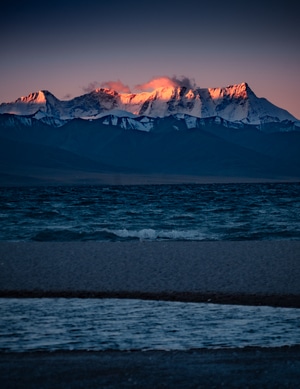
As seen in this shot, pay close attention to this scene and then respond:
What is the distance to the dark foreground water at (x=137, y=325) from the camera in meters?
8.21

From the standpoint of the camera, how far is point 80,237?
2830 centimetres

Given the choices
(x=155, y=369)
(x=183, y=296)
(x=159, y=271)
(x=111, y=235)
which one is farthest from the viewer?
(x=111, y=235)

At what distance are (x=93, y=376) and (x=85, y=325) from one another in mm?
2541

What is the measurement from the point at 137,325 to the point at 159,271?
4.96m

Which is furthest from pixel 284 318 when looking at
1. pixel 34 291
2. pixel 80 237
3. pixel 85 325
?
pixel 80 237

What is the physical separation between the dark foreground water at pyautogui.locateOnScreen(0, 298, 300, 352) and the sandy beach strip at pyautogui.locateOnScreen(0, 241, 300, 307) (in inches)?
30.3

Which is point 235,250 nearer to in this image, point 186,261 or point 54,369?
point 186,261

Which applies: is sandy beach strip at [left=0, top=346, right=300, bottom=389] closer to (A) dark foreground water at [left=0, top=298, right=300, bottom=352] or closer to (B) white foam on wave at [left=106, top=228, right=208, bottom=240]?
(A) dark foreground water at [left=0, top=298, right=300, bottom=352]

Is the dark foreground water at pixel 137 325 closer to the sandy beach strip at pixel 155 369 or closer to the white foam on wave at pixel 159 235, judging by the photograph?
the sandy beach strip at pixel 155 369

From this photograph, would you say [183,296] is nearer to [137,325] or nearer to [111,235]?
[137,325]

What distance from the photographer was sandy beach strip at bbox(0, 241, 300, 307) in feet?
39.3

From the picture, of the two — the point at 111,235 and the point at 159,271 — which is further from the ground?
the point at 159,271

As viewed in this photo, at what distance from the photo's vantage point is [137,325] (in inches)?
367

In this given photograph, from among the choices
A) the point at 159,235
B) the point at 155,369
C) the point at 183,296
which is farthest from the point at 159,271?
the point at 159,235
